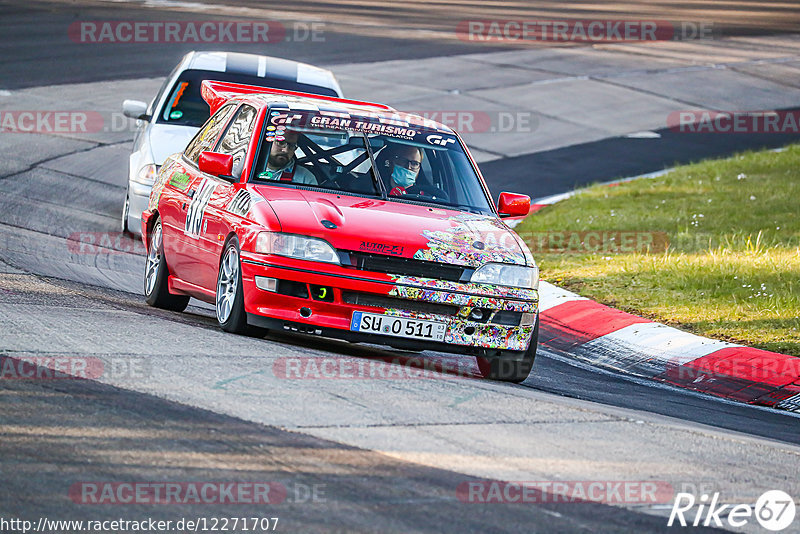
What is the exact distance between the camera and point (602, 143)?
2125 centimetres

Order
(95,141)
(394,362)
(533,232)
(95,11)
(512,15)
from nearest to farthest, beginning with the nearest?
(394,362) → (533,232) → (95,141) → (95,11) → (512,15)

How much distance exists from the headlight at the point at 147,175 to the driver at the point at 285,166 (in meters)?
3.57

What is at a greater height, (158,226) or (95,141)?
(158,226)

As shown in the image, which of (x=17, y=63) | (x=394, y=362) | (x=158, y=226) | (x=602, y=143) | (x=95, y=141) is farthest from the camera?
(x=17, y=63)

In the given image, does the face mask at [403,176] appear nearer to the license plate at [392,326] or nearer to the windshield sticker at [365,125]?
the windshield sticker at [365,125]

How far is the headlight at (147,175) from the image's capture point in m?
12.1

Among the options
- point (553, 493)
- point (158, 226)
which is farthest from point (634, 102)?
point (553, 493)

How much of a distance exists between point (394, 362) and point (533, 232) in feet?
21.9

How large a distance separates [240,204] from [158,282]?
145 cm

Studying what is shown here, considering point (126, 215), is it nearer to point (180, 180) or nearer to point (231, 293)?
point (180, 180)

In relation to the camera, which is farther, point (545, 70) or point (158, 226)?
point (545, 70)

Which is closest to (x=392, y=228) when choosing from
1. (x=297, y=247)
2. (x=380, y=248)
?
(x=380, y=248)

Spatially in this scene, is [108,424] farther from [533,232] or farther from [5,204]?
[533,232]

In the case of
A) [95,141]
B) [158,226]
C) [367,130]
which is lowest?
[95,141]
